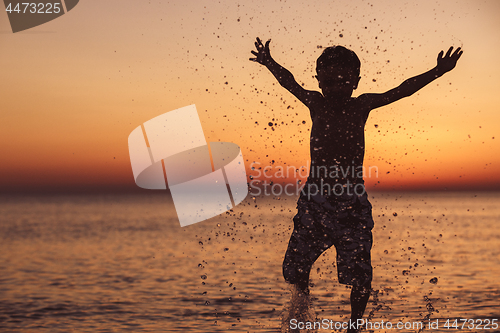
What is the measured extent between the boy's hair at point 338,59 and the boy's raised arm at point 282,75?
0.23 metres

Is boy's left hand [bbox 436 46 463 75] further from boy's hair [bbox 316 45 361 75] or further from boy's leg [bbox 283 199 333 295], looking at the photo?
boy's leg [bbox 283 199 333 295]

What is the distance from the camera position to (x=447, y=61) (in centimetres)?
425

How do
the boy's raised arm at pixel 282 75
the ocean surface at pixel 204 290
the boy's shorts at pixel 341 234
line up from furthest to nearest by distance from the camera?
1. the ocean surface at pixel 204 290
2. the boy's raised arm at pixel 282 75
3. the boy's shorts at pixel 341 234

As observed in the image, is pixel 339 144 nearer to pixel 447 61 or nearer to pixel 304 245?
pixel 304 245

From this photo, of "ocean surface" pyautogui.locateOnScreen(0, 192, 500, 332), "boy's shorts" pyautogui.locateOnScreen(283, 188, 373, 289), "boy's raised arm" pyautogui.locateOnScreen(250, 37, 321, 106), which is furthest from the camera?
"ocean surface" pyautogui.locateOnScreen(0, 192, 500, 332)

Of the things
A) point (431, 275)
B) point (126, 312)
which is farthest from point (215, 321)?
point (431, 275)

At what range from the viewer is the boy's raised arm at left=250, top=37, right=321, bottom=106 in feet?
14.2

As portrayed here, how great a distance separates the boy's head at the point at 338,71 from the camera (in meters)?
4.12

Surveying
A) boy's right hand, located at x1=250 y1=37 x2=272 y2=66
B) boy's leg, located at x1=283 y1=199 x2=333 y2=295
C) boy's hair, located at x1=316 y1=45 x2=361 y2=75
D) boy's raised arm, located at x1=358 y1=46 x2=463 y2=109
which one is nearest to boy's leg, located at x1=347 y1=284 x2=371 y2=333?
boy's leg, located at x1=283 y1=199 x2=333 y2=295

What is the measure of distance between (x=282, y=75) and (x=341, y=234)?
142 cm
